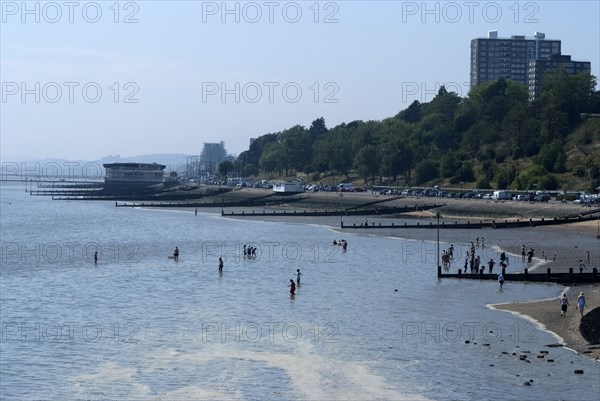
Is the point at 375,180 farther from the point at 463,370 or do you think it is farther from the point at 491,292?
the point at 463,370

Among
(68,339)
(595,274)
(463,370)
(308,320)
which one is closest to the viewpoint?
(463,370)

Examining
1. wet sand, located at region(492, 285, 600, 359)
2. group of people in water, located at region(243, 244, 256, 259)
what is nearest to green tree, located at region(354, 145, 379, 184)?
group of people in water, located at region(243, 244, 256, 259)

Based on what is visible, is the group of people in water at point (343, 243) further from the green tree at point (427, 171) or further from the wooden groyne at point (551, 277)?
the green tree at point (427, 171)

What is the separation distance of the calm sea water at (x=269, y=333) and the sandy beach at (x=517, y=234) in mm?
1815

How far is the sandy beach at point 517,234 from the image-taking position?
46341mm

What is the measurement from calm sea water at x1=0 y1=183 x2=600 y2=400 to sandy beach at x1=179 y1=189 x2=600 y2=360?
5.95 ft

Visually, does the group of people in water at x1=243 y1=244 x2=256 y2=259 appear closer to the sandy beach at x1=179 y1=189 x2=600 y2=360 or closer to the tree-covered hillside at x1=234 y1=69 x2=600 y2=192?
the sandy beach at x1=179 y1=189 x2=600 y2=360

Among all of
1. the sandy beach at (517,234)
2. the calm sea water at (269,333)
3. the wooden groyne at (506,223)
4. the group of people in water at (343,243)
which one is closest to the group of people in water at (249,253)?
the calm sea water at (269,333)

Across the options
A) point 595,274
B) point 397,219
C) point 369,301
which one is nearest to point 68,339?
point 369,301

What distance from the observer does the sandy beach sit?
46341 millimetres

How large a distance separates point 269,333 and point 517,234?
53.5m

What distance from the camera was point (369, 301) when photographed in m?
53.7

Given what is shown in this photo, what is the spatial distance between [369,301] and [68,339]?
17.4m

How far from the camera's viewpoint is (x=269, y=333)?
44312 mm
